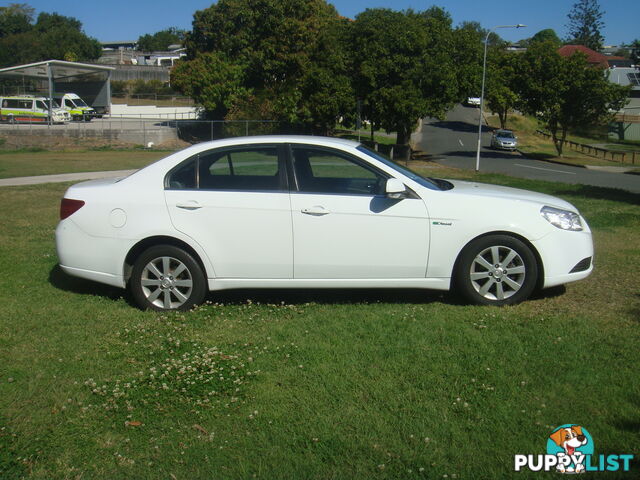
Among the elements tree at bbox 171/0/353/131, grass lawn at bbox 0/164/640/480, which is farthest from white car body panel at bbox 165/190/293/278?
tree at bbox 171/0/353/131

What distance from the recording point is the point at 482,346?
16.8 feet

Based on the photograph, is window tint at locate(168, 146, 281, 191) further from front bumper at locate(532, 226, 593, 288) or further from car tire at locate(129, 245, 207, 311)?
front bumper at locate(532, 226, 593, 288)

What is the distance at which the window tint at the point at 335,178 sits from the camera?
20.4ft

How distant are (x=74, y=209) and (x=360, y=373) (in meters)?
3.36

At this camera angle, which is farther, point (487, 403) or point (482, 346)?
point (482, 346)

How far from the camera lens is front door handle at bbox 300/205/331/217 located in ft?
19.8

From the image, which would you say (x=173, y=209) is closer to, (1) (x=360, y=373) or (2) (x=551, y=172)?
(1) (x=360, y=373)

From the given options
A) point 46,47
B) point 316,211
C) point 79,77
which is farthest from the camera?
point 46,47

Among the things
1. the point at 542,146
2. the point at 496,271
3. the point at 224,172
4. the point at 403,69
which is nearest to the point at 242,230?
the point at 224,172

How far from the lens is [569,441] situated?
3729mm

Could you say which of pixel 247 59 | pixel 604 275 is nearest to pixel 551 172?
pixel 247 59

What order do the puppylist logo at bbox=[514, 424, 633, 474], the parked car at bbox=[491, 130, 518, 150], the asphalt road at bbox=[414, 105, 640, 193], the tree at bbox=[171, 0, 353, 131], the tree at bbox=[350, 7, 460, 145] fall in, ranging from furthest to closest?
the parked car at bbox=[491, 130, 518, 150] < the tree at bbox=[171, 0, 353, 131] < the tree at bbox=[350, 7, 460, 145] < the asphalt road at bbox=[414, 105, 640, 193] < the puppylist logo at bbox=[514, 424, 633, 474]

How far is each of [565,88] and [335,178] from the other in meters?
39.2

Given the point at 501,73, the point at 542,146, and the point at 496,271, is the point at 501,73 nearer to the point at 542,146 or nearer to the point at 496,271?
the point at 542,146
